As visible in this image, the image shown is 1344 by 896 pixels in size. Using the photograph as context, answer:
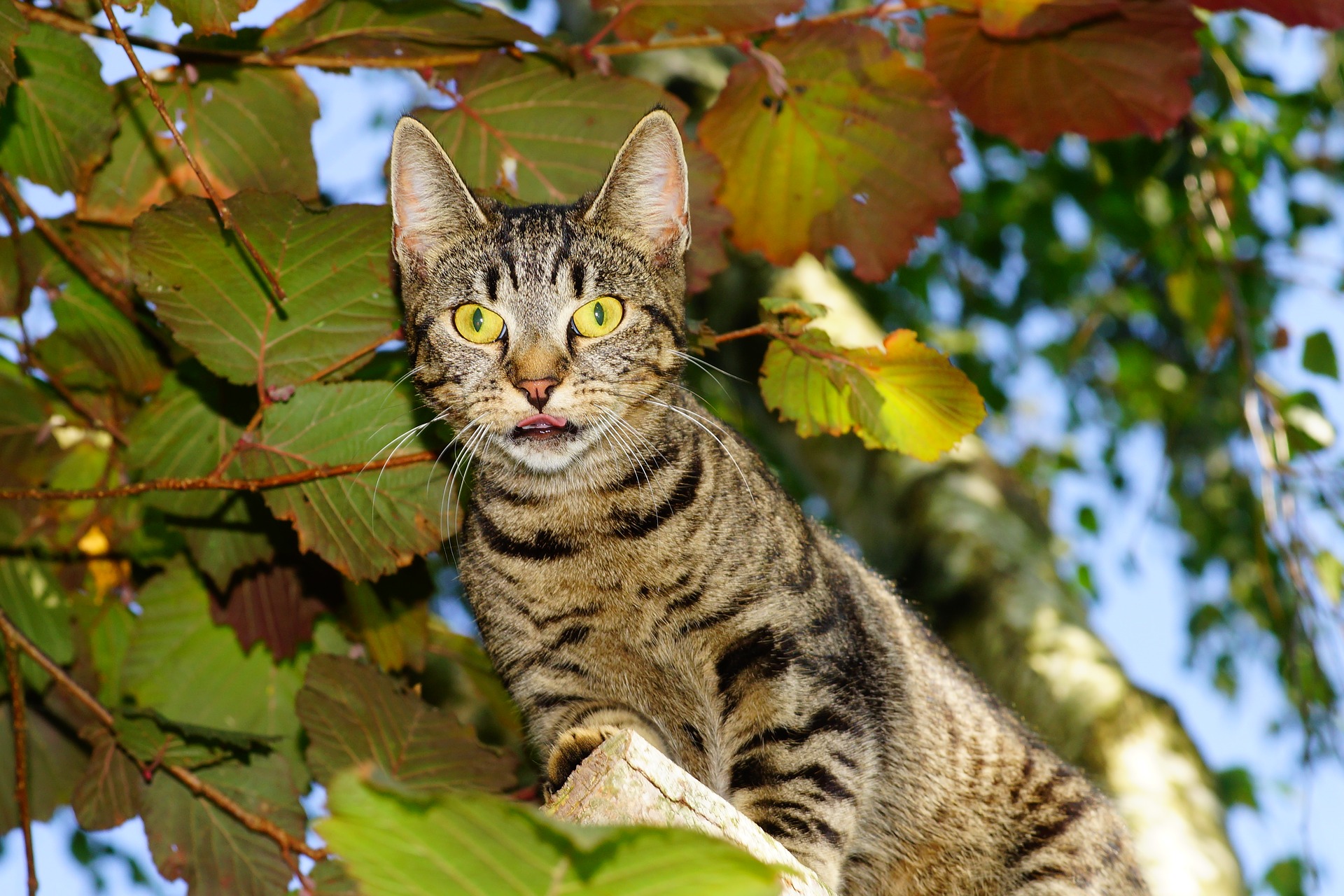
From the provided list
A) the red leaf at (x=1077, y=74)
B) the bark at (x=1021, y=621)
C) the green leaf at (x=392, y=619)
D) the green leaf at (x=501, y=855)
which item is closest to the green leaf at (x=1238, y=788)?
the bark at (x=1021, y=621)

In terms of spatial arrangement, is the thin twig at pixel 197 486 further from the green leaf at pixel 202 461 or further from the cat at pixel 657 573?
the cat at pixel 657 573

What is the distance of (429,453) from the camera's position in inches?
92.1

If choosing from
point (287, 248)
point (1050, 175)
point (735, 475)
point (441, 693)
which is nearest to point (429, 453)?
point (287, 248)

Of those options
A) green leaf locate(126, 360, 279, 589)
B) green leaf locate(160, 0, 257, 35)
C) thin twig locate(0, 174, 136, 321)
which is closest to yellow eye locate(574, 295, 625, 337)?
green leaf locate(126, 360, 279, 589)

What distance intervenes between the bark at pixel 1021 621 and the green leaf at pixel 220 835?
198 centimetres

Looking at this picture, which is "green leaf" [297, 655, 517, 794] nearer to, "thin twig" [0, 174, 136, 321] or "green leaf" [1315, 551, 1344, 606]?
"thin twig" [0, 174, 136, 321]

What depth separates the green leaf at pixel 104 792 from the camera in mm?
2396

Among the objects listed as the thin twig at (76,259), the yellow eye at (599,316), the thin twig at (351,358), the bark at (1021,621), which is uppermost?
the thin twig at (76,259)

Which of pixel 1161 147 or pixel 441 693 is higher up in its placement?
pixel 1161 147

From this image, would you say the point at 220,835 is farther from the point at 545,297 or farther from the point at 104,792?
the point at 545,297

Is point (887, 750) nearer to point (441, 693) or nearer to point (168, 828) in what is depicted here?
point (168, 828)

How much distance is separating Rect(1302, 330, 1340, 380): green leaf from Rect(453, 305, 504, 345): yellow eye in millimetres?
2256

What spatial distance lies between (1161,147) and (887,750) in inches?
93.1

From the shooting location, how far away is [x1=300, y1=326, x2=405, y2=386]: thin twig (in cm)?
225
